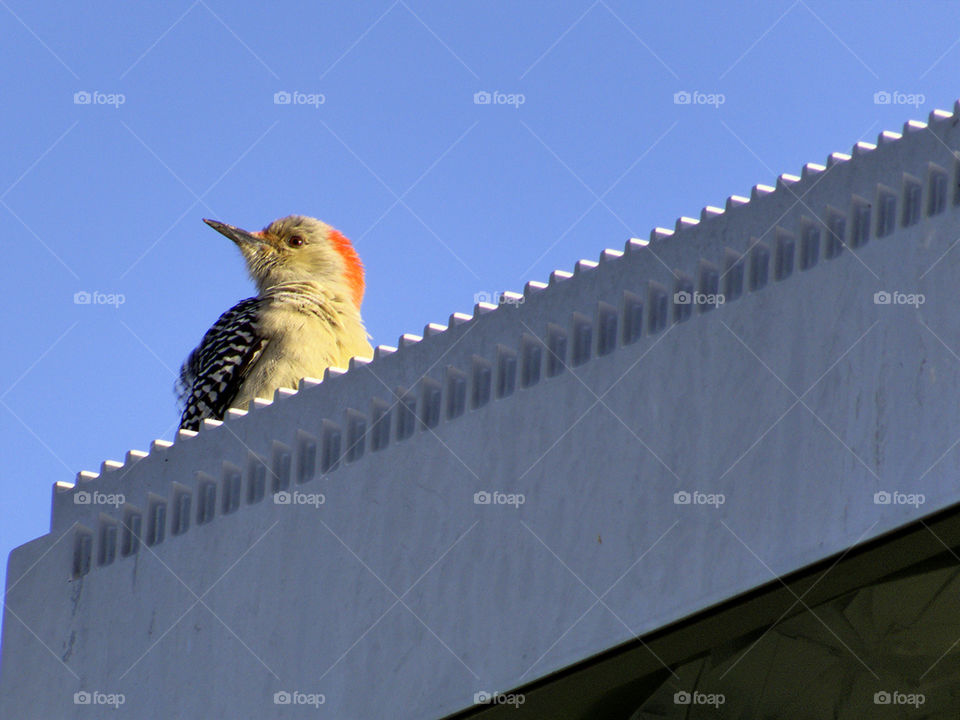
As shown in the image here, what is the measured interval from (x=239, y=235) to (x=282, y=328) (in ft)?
7.70

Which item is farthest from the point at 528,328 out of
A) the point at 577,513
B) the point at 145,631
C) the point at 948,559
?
the point at 145,631

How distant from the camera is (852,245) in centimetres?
1230

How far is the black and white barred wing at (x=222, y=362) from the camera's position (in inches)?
730

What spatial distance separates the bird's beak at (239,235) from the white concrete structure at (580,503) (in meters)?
4.09

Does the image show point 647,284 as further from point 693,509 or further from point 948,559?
point 948,559

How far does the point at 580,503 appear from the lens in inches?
533

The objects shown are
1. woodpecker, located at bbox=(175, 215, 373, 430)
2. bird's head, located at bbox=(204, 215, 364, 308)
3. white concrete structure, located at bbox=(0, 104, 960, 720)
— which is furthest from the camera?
bird's head, located at bbox=(204, 215, 364, 308)

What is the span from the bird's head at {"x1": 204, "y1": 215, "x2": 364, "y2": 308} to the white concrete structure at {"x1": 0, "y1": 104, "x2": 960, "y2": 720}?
11.7ft

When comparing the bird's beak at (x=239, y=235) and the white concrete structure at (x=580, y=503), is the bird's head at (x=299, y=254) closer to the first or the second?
the bird's beak at (x=239, y=235)

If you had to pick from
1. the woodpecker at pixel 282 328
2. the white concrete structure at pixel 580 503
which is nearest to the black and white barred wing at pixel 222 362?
the woodpecker at pixel 282 328

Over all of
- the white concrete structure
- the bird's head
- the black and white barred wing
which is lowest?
the white concrete structure

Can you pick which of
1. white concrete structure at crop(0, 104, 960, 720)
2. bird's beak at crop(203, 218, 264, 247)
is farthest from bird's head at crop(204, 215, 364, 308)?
white concrete structure at crop(0, 104, 960, 720)

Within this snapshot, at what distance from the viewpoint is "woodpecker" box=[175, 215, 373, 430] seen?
18391 millimetres

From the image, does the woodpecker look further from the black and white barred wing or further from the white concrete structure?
the white concrete structure
